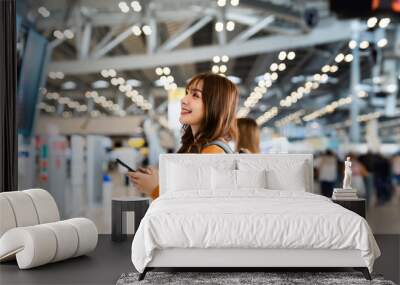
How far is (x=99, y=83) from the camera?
851cm

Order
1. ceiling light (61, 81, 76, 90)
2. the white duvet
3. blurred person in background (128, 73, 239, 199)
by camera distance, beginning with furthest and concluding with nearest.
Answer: ceiling light (61, 81, 76, 90), blurred person in background (128, 73, 239, 199), the white duvet

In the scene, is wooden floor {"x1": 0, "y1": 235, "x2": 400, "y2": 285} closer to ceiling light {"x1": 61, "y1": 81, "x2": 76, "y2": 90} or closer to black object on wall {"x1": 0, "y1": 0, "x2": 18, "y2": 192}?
black object on wall {"x1": 0, "y1": 0, "x2": 18, "y2": 192}

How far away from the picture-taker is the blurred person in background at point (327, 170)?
26.1 ft

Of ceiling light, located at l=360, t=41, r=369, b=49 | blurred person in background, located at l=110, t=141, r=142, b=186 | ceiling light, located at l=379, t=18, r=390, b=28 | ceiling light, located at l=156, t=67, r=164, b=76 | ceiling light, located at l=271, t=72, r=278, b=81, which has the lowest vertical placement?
blurred person in background, located at l=110, t=141, r=142, b=186

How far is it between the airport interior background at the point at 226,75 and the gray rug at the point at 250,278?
3.59 metres

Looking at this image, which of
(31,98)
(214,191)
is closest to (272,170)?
(214,191)

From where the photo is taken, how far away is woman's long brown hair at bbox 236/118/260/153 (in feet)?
20.9

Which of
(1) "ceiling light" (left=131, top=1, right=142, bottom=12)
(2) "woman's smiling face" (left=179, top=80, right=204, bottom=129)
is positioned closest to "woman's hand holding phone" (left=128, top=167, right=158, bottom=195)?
(2) "woman's smiling face" (left=179, top=80, right=204, bottom=129)

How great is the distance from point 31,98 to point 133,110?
5.00 ft

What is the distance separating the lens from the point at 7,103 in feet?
22.0

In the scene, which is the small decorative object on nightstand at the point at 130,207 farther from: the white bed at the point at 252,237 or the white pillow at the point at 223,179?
Result: the white bed at the point at 252,237

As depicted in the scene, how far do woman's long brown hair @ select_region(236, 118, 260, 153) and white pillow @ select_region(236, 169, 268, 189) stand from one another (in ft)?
2.83

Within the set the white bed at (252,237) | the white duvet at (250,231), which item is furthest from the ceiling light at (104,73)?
the white duvet at (250,231)

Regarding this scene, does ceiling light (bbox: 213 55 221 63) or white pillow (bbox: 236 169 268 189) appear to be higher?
ceiling light (bbox: 213 55 221 63)
